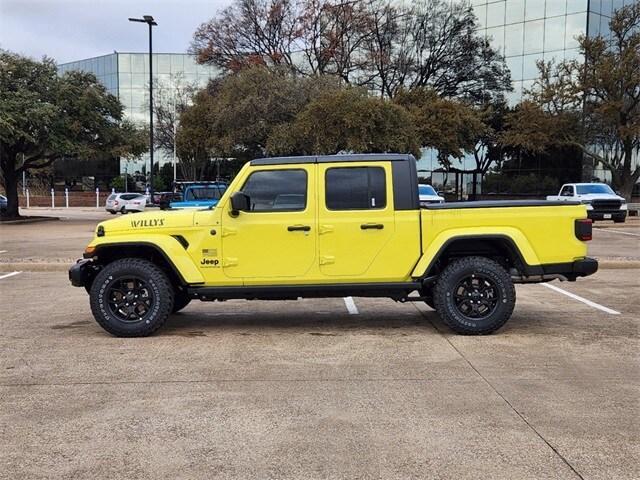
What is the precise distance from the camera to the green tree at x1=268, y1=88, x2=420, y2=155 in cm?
2628

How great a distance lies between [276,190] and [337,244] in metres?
0.94

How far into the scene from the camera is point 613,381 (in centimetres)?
540

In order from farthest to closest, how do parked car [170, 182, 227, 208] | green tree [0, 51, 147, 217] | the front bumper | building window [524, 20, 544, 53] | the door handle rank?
building window [524, 20, 544, 53] → green tree [0, 51, 147, 217] → parked car [170, 182, 227, 208] → the front bumper → the door handle

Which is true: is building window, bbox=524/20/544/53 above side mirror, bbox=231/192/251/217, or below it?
above

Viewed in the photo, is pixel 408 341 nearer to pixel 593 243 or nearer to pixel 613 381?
pixel 613 381

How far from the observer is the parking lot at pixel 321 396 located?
3.86 m

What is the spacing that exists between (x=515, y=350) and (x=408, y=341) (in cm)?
114

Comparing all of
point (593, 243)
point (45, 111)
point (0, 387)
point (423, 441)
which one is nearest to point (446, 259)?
point (423, 441)

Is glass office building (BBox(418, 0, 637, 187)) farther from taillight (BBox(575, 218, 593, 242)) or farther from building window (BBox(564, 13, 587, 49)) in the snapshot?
taillight (BBox(575, 218, 593, 242))

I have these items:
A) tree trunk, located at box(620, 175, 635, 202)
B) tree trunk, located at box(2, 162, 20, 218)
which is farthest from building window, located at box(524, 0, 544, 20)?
tree trunk, located at box(2, 162, 20, 218)

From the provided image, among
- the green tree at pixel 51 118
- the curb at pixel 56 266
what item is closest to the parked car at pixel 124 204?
the green tree at pixel 51 118

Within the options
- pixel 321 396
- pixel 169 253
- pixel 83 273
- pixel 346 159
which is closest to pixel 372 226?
pixel 346 159

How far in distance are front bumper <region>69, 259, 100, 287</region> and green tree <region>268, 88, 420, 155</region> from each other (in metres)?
19.6

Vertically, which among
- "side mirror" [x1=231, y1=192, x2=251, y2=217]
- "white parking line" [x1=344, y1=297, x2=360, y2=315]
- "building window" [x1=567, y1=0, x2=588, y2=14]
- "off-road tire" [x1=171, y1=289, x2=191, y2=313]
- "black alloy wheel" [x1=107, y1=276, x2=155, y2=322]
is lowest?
"white parking line" [x1=344, y1=297, x2=360, y2=315]
